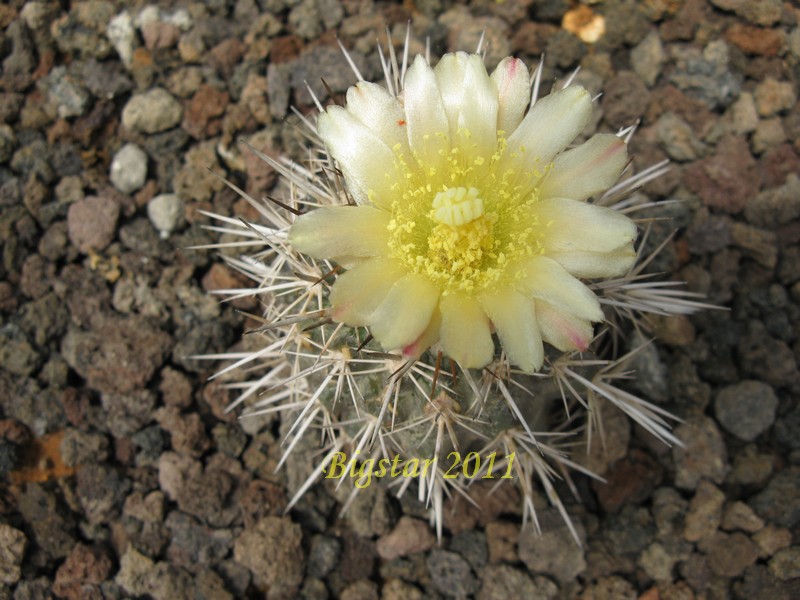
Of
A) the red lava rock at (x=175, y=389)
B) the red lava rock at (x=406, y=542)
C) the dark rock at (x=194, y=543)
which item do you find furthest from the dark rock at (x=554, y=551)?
the red lava rock at (x=175, y=389)

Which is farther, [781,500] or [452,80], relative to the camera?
[781,500]

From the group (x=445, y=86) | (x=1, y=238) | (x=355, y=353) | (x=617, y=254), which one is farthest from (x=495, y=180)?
(x=1, y=238)

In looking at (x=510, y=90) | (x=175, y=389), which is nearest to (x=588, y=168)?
(x=510, y=90)

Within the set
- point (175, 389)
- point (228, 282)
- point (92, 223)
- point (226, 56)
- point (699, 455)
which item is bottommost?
point (699, 455)

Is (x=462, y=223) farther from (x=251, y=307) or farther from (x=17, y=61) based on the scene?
(x=17, y=61)

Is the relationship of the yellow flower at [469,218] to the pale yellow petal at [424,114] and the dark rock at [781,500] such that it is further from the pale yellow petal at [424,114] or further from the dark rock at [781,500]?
the dark rock at [781,500]

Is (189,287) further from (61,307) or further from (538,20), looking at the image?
(538,20)

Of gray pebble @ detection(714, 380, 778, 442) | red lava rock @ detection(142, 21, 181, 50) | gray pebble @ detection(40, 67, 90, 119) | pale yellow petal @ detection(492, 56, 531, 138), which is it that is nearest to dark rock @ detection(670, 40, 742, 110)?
gray pebble @ detection(714, 380, 778, 442)
